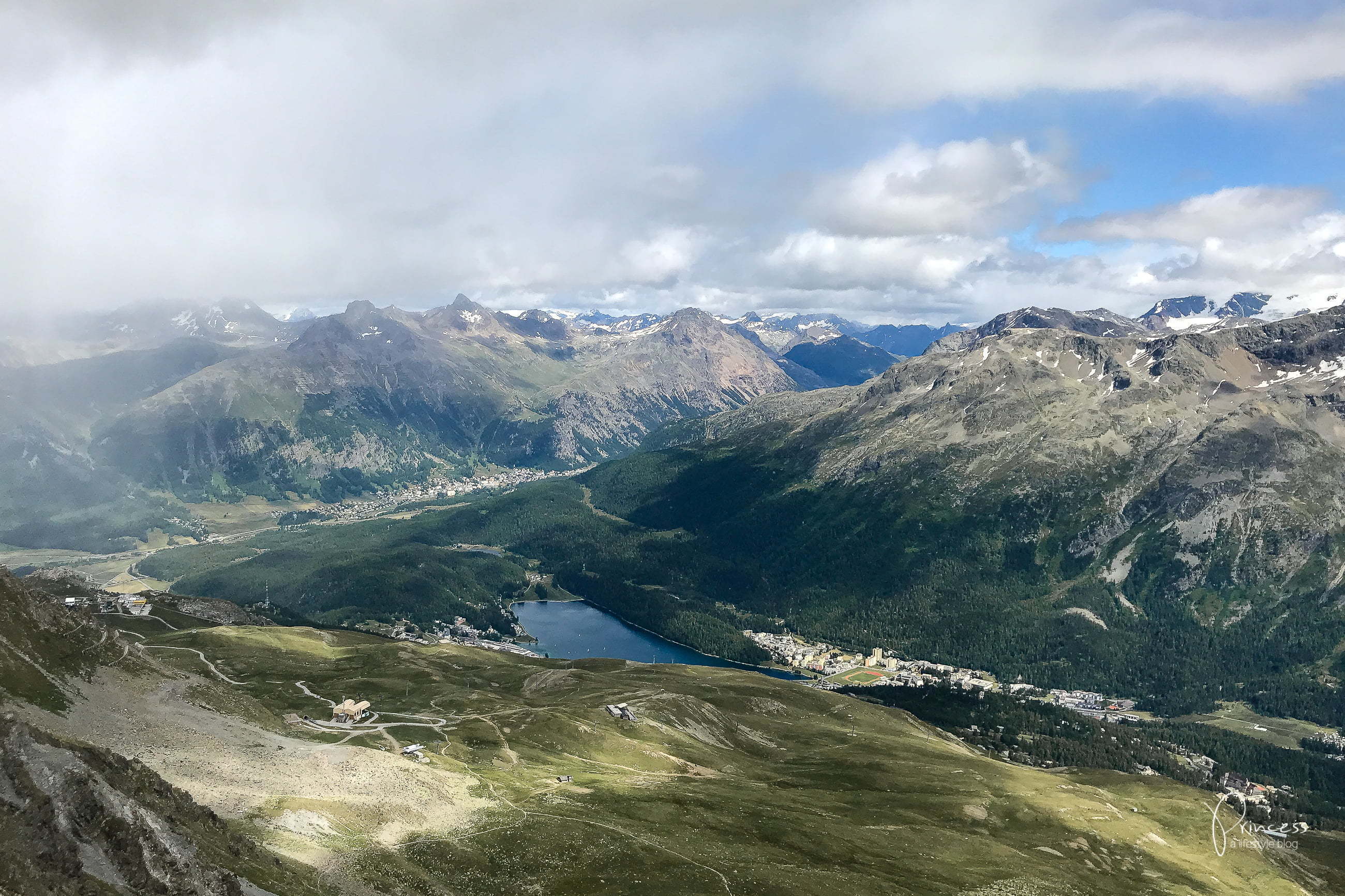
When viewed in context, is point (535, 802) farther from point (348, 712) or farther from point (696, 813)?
point (348, 712)

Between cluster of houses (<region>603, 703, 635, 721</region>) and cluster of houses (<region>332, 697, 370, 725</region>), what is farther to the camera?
cluster of houses (<region>603, 703, 635, 721</region>)

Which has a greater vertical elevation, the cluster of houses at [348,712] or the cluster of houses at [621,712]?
the cluster of houses at [348,712]

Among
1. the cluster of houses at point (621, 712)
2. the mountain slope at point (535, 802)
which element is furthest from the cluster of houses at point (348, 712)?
the cluster of houses at point (621, 712)

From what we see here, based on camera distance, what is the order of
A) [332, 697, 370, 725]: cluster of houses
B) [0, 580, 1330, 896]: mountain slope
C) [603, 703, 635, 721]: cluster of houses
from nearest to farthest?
[0, 580, 1330, 896]: mountain slope, [332, 697, 370, 725]: cluster of houses, [603, 703, 635, 721]: cluster of houses

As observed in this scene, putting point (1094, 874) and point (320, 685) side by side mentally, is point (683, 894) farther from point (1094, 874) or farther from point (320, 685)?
point (320, 685)

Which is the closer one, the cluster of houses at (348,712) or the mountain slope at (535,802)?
the mountain slope at (535,802)

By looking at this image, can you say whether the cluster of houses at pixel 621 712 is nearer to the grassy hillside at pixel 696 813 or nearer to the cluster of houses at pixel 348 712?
the grassy hillside at pixel 696 813

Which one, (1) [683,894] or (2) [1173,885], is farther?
(2) [1173,885]

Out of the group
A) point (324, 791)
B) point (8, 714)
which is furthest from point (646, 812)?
point (8, 714)

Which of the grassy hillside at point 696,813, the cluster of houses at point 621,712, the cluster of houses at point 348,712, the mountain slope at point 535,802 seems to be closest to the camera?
the mountain slope at point 535,802

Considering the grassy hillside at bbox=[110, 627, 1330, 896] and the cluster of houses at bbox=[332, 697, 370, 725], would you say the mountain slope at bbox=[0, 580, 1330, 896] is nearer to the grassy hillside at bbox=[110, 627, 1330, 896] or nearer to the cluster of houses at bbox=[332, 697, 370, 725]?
the grassy hillside at bbox=[110, 627, 1330, 896]

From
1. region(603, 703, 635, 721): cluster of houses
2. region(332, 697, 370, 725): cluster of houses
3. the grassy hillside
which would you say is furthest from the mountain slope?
region(332, 697, 370, 725): cluster of houses
